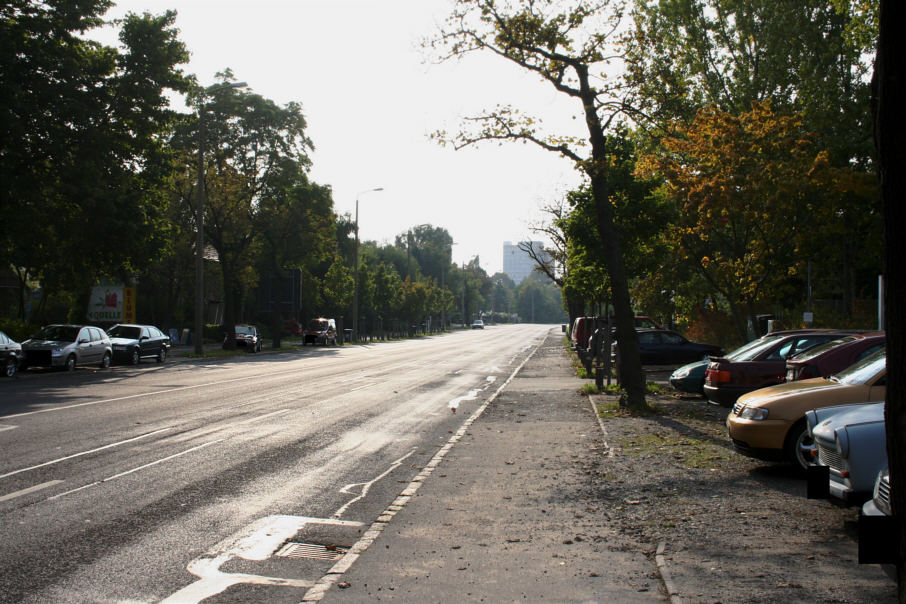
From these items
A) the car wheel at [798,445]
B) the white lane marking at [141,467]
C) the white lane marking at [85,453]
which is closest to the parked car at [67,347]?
the white lane marking at [85,453]

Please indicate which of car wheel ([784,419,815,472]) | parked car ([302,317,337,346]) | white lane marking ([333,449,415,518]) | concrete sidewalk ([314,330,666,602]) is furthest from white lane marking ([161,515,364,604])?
parked car ([302,317,337,346])

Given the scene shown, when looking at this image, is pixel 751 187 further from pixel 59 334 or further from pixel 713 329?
pixel 59 334

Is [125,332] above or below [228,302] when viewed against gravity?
below

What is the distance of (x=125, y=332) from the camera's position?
1296 inches

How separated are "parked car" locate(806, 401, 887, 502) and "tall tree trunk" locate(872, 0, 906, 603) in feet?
9.05

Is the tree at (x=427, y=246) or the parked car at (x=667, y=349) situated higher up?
the tree at (x=427, y=246)

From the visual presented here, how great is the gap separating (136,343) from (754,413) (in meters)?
27.9

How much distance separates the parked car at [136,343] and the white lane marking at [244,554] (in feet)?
87.4

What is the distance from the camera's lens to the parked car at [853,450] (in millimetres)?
6246

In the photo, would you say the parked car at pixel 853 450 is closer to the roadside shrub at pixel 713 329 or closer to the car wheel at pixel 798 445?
the car wheel at pixel 798 445

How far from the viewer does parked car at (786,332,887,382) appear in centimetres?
1183

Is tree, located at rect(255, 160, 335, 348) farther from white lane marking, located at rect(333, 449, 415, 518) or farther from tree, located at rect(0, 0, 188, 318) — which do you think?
white lane marking, located at rect(333, 449, 415, 518)

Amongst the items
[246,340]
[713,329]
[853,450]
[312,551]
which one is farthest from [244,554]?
[246,340]

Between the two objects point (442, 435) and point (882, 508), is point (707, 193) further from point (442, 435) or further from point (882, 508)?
point (882, 508)
